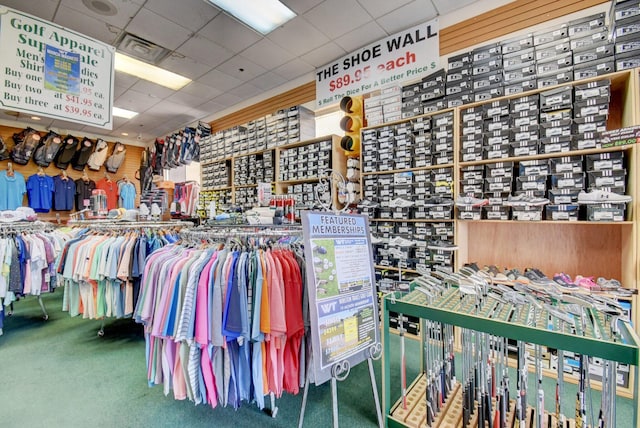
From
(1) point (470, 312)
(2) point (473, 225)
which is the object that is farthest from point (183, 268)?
(2) point (473, 225)

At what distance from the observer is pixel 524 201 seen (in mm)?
2459

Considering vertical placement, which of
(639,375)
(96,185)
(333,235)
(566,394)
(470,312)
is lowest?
(566,394)

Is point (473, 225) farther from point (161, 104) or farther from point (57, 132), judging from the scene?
point (57, 132)

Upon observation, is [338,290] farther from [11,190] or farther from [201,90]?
[11,190]

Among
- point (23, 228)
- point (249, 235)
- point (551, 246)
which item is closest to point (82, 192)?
point (23, 228)

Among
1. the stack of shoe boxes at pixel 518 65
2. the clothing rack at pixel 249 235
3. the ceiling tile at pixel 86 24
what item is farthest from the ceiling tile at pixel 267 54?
the clothing rack at pixel 249 235

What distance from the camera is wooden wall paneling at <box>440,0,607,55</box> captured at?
2700 mm

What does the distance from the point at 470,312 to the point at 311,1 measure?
3.26 m

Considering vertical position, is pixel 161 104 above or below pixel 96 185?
above

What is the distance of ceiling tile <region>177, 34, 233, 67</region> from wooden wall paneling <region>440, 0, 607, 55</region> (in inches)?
112

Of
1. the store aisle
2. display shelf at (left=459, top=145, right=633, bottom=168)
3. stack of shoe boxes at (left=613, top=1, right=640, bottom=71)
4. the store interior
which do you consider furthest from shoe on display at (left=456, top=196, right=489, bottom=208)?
the store aisle

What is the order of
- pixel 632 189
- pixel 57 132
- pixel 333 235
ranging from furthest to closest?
1. pixel 57 132
2. pixel 632 189
3. pixel 333 235

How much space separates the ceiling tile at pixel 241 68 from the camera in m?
4.20

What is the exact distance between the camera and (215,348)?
1.62 m
